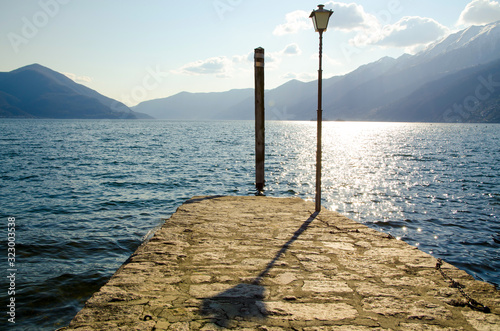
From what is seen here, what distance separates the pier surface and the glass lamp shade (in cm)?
489

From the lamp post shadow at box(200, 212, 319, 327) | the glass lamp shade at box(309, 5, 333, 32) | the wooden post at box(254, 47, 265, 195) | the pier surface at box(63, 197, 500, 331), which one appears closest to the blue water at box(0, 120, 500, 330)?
the pier surface at box(63, 197, 500, 331)

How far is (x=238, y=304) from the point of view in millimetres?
3758

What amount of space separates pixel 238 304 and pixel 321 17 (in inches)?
A: 273

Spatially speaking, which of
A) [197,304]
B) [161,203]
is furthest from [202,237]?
[161,203]

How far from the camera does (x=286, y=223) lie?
7.54 m

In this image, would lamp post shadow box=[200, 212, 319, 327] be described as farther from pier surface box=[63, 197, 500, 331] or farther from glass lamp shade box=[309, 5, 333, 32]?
glass lamp shade box=[309, 5, 333, 32]

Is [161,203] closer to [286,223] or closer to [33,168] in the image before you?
[286,223]

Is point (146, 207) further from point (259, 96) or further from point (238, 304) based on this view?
point (238, 304)

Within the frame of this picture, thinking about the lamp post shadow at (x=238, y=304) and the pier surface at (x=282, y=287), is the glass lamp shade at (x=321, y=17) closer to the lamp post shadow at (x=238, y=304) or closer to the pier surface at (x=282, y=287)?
the pier surface at (x=282, y=287)

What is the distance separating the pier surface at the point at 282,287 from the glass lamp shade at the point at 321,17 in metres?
4.89

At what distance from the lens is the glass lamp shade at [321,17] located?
26.5 ft

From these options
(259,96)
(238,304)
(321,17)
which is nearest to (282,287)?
(238,304)

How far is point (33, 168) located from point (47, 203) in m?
13.0

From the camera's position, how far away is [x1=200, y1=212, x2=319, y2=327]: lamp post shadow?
3508 millimetres
